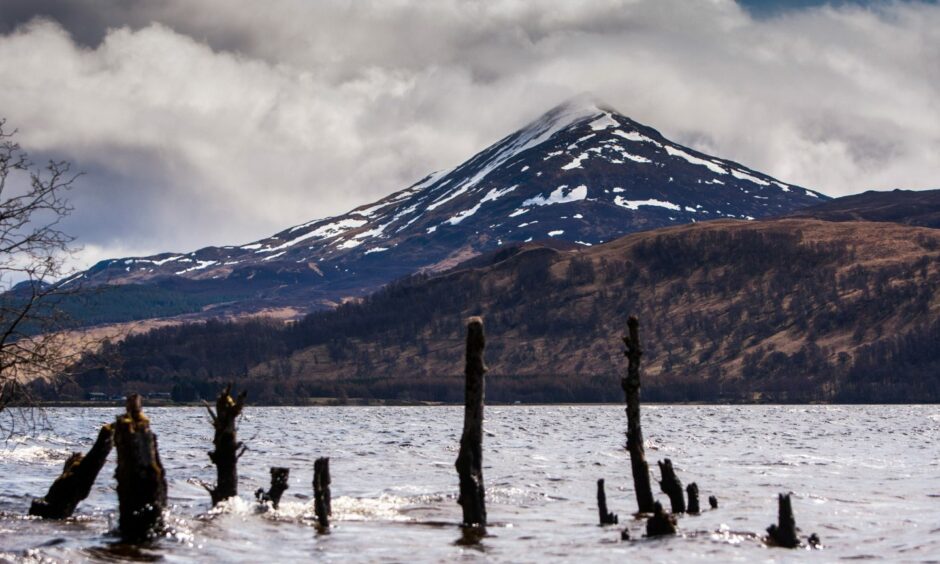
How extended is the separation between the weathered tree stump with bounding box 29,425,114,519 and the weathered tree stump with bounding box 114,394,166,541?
458 cm

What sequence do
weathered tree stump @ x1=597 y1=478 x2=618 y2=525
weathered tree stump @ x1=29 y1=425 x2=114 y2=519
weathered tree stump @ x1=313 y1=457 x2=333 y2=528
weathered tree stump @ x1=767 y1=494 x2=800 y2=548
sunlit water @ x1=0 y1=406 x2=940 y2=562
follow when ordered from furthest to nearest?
weathered tree stump @ x1=597 y1=478 x2=618 y2=525
weathered tree stump @ x1=29 y1=425 x2=114 y2=519
weathered tree stump @ x1=313 y1=457 x2=333 y2=528
weathered tree stump @ x1=767 y1=494 x2=800 y2=548
sunlit water @ x1=0 y1=406 x2=940 y2=562

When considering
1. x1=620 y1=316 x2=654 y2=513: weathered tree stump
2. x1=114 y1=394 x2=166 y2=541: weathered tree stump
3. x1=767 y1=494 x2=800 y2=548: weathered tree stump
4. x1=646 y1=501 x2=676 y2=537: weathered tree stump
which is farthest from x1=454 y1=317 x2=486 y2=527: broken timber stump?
x1=114 y1=394 x2=166 y2=541: weathered tree stump

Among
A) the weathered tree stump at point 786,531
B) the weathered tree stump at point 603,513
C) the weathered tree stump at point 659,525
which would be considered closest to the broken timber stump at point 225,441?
the weathered tree stump at point 603,513

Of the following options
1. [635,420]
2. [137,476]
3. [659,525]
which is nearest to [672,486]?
[635,420]

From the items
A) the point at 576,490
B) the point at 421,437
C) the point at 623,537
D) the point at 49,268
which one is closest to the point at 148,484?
the point at 49,268

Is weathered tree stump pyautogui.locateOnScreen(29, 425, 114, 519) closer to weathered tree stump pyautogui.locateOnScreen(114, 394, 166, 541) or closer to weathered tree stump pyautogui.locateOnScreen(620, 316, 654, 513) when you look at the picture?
weathered tree stump pyautogui.locateOnScreen(114, 394, 166, 541)

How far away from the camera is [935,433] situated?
115875 mm

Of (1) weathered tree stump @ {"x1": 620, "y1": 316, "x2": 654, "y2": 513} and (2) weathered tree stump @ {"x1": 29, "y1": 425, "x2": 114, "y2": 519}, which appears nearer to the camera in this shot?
(2) weathered tree stump @ {"x1": 29, "y1": 425, "x2": 114, "y2": 519}

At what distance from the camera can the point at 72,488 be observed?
33.4 meters

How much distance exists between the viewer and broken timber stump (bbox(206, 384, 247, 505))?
3250cm

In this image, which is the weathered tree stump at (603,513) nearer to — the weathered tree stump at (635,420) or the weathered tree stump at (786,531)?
the weathered tree stump at (635,420)

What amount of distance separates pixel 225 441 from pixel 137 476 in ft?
19.6

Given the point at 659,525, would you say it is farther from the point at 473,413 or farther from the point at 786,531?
the point at 473,413

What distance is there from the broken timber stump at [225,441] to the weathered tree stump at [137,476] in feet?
11.2
